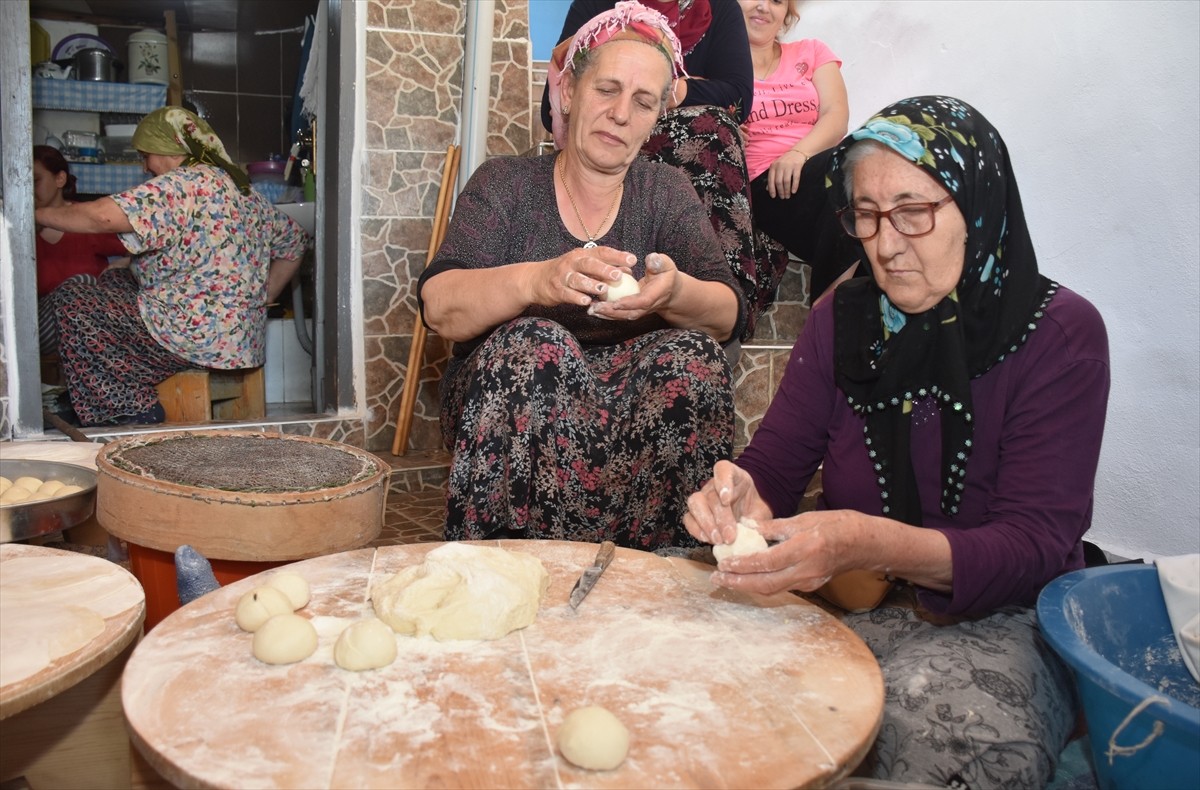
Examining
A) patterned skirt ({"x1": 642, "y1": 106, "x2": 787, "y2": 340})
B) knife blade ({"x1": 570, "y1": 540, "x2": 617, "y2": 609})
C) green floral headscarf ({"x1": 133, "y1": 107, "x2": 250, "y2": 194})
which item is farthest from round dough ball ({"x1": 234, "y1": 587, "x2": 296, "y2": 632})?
green floral headscarf ({"x1": 133, "y1": 107, "x2": 250, "y2": 194})

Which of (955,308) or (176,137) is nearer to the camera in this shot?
(955,308)

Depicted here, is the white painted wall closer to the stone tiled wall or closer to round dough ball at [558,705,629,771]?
the stone tiled wall

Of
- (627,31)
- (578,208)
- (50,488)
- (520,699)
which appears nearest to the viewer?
(520,699)

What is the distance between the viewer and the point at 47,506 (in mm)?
2020

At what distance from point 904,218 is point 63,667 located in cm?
148

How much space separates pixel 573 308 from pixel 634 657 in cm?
143

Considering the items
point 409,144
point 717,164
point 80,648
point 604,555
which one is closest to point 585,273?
point 604,555

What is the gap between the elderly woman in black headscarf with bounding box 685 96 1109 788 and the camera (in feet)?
4.61

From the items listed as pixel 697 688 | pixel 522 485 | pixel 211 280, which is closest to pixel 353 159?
pixel 211 280

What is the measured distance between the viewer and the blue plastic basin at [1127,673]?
1258 mm

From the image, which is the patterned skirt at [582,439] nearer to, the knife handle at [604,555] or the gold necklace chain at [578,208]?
the gold necklace chain at [578,208]

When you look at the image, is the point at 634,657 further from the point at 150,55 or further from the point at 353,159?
the point at 150,55

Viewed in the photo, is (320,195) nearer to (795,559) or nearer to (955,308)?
(955,308)

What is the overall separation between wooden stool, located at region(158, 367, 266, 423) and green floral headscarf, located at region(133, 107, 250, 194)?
3.30 feet
